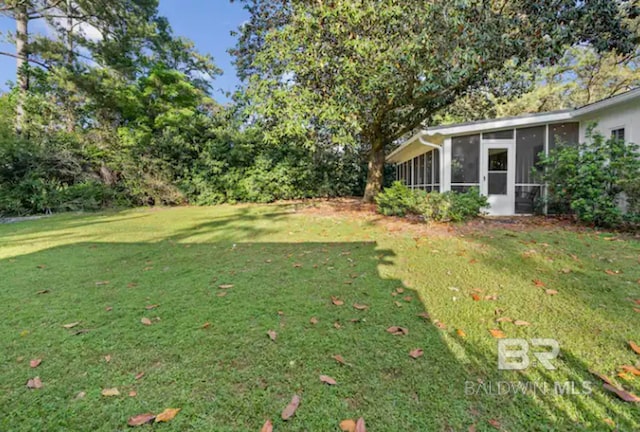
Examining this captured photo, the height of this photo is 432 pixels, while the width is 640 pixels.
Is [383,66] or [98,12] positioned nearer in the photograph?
[383,66]

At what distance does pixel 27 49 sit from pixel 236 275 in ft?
54.2

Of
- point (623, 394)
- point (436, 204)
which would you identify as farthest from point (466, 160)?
point (623, 394)

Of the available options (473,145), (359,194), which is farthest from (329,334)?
(359,194)

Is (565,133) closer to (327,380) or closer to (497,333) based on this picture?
(497,333)

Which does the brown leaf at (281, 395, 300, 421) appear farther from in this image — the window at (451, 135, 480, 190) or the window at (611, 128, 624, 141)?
the window at (611, 128, 624, 141)

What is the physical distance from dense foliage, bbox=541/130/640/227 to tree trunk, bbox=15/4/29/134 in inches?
753

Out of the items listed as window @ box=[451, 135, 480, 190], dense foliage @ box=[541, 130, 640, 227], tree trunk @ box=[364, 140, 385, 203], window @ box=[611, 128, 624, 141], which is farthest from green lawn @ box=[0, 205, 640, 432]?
tree trunk @ box=[364, 140, 385, 203]

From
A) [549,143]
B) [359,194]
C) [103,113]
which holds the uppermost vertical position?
[103,113]

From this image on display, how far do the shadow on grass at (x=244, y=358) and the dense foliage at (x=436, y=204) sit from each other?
3.74m

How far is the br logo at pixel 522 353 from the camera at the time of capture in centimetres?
198

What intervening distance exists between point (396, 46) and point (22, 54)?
1609 cm

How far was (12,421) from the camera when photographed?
1.59m

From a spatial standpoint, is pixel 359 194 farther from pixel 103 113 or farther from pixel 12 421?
pixel 12 421

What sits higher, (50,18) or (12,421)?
(50,18)
